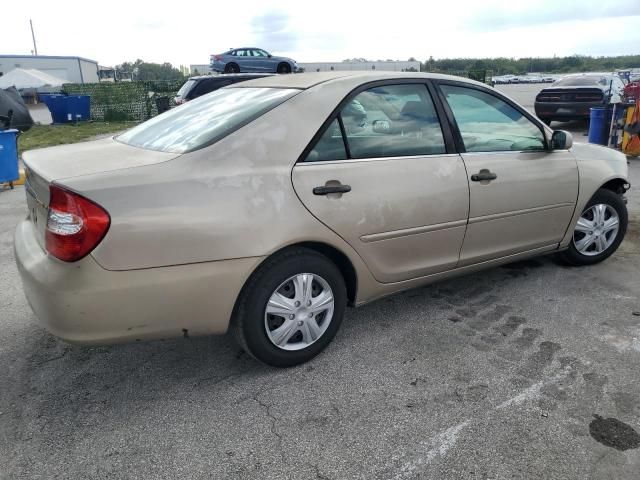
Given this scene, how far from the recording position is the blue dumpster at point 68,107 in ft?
67.8

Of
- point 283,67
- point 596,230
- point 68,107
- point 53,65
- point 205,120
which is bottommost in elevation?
point 596,230

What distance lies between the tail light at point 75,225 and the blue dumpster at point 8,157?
7026mm

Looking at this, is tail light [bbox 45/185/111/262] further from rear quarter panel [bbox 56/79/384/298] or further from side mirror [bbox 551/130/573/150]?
side mirror [bbox 551/130/573/150]

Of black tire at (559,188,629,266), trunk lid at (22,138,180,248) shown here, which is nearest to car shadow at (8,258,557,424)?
trunk lid at (22,138,180,248)

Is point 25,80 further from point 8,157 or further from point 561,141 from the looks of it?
point 561,141

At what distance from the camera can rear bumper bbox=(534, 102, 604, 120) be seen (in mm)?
13461

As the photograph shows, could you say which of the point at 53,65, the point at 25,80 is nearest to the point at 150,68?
the point at 53,65

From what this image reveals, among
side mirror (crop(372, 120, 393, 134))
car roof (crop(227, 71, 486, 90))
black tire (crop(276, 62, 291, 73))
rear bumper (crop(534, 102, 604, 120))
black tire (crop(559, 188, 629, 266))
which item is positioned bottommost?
black tire (crop(559, 188, 629, 266))

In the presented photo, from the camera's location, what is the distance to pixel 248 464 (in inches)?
90.0

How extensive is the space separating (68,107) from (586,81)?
18.3 metres

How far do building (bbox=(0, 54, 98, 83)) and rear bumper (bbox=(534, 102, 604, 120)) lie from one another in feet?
186

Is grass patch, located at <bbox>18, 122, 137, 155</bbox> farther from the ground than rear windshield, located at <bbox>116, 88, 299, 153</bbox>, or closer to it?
closer to it

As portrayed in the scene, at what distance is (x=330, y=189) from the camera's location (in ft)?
9.53

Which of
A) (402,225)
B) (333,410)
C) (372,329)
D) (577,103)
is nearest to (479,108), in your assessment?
(402,225)
